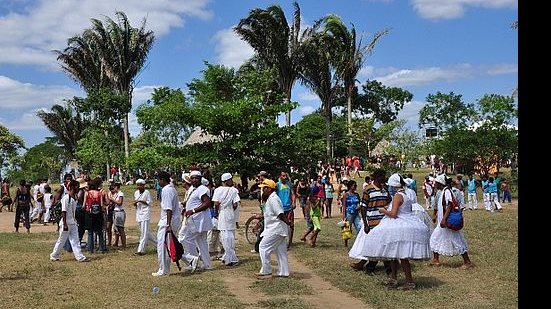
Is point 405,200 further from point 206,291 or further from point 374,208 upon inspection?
point 206,291

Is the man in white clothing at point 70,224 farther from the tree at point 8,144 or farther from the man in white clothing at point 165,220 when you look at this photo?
the tree at point 8,144

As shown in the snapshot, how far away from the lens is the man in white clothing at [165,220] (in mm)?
9984

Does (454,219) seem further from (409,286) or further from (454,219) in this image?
(409,286)

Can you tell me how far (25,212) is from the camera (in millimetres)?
17516

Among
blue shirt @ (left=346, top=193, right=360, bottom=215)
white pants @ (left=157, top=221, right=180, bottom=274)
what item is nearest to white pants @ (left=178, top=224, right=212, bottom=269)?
white pants @ (left=157, top=221, right=180, bottom=274)

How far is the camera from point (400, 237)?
839 cm

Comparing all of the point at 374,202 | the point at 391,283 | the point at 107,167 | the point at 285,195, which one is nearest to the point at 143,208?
the point at 285,195

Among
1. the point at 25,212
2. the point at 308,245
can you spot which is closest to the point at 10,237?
the point at 25,212

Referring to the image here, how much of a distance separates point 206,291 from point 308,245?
533 cm

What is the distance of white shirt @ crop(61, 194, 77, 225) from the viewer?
11516 mm

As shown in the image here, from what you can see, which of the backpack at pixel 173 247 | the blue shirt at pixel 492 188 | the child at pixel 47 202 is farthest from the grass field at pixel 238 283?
the blue shirt at pixel 492 188

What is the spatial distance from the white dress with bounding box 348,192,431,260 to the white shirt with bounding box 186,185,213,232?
3.00m

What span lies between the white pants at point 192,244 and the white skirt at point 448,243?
391cm
